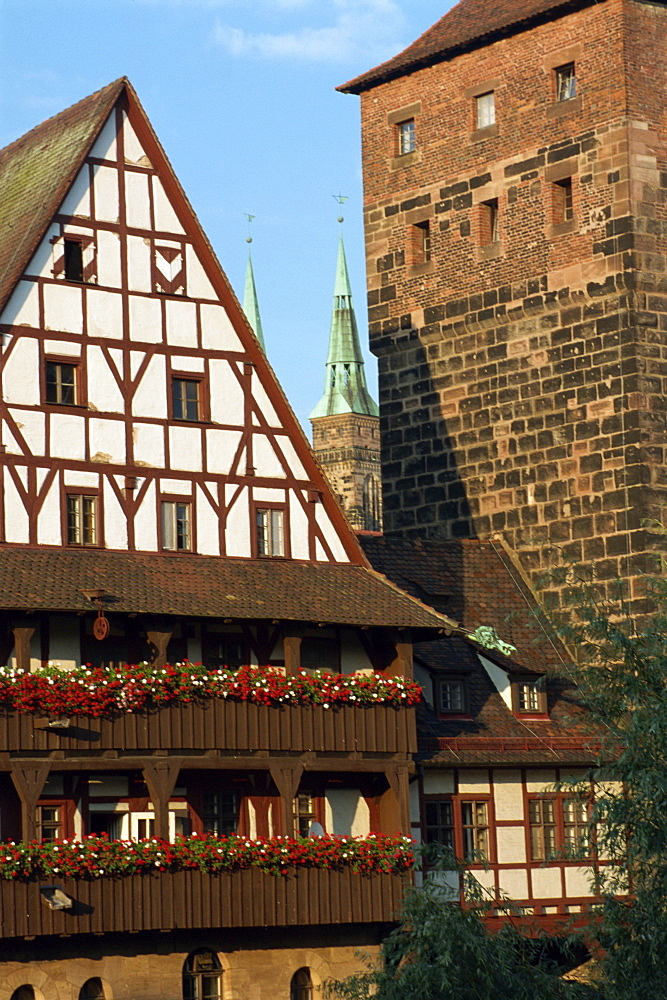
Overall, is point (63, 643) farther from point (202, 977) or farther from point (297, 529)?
point (202, 977)

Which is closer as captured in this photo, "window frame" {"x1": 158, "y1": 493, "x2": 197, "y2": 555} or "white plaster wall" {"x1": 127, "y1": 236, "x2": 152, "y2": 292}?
"window frame" {"x1": 158, "y1": 493, "x2": 197, "y2": 555}

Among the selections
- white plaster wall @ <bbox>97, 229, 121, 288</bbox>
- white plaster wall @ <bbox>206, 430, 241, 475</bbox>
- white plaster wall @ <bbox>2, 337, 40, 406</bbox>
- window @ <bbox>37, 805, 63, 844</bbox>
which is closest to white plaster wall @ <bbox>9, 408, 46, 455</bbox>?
white plaster wall @ <bbox>2, 337, 40, 406</bbox>

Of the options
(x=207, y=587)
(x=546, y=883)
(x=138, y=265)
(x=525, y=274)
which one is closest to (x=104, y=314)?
(x=138, y=265)

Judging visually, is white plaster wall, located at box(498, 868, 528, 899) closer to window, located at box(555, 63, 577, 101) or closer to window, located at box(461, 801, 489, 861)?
window, located at box(461, 801, 489, 861)

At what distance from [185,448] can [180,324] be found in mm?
2124

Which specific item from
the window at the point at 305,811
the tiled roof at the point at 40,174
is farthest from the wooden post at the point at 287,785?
the tiled roof at the point at 40,174

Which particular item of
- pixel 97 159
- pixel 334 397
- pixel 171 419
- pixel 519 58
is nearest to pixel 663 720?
pixel 171 419

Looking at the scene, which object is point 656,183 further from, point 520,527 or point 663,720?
point 663,720

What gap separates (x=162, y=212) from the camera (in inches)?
1569

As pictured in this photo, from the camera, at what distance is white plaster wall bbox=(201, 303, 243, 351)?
131ft

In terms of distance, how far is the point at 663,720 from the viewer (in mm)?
30484

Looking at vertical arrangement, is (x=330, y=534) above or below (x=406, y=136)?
below

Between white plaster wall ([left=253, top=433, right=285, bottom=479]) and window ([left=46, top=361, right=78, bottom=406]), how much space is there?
3.39m

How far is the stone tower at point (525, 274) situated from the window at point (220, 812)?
9.79m
